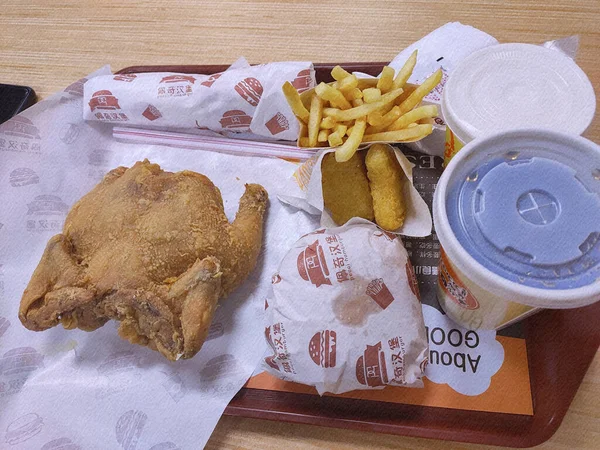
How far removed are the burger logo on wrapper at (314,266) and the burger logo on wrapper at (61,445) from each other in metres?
0.64

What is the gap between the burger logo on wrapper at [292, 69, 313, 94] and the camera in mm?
1448

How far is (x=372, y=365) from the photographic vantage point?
1075 mm

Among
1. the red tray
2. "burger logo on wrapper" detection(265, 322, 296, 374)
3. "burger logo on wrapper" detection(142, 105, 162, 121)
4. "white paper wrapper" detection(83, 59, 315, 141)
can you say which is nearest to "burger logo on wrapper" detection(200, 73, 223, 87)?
"white paper wrapper" detection(83, 59, 315, 141)

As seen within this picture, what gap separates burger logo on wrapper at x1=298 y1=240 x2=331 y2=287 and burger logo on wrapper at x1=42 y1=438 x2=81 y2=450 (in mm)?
639

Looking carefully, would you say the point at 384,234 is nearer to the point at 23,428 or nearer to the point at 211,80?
the point at 211,80

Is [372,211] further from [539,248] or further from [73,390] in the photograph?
[73,390]

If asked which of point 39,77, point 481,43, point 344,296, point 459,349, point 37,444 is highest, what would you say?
point 481,43

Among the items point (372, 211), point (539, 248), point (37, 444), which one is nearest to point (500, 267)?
point (539, 248)

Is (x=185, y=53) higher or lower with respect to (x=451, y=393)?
higher

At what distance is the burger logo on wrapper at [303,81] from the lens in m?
1.45

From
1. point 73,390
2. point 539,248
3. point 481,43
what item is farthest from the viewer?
point 481,43

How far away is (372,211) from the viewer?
4.35 ft

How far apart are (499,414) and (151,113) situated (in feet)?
4.02

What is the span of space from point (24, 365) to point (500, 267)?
1.11m
